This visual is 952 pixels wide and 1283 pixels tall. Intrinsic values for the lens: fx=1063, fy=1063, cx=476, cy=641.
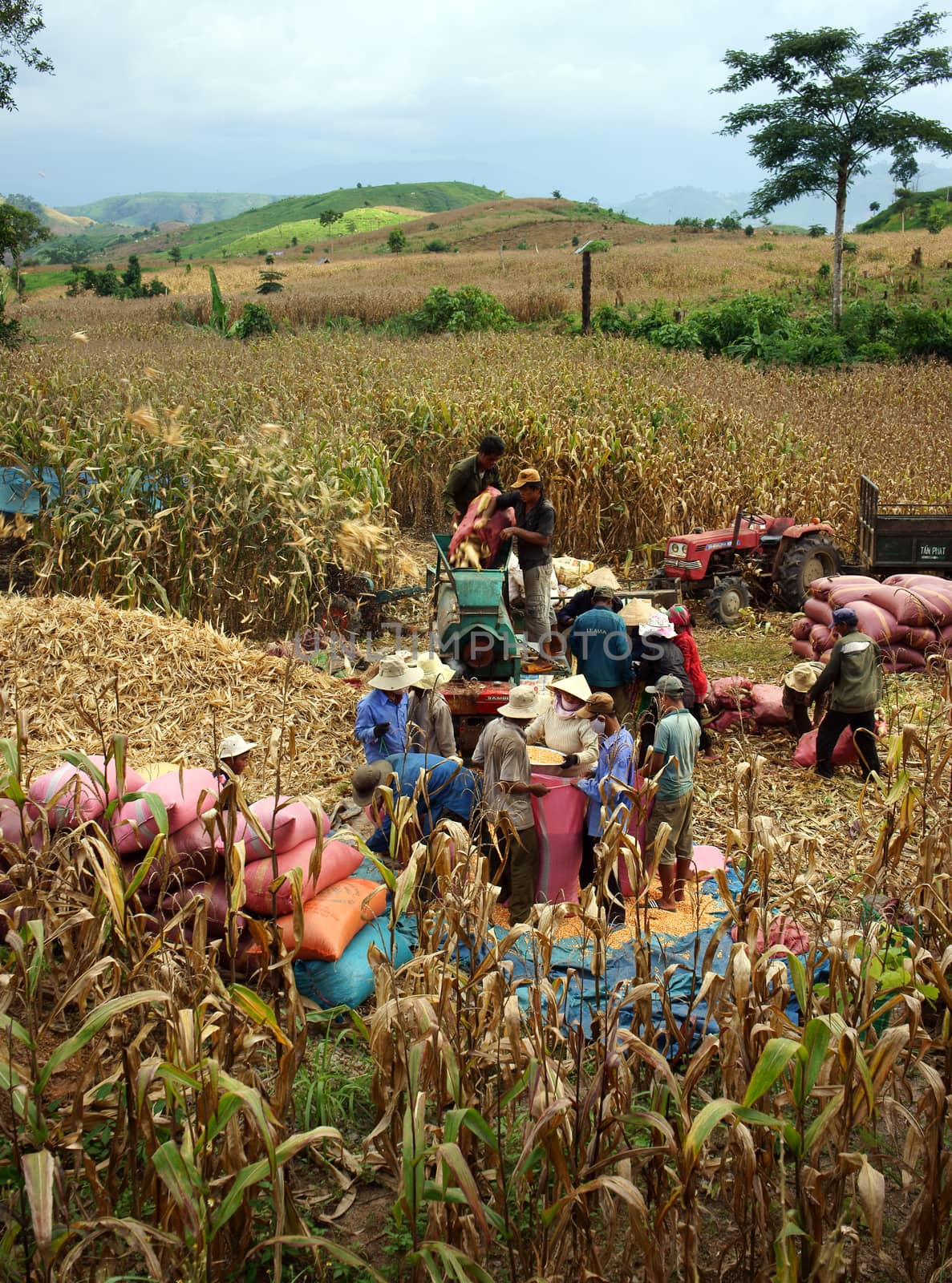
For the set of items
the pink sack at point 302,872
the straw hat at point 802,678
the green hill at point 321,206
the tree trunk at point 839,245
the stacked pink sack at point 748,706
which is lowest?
the stacked pink sack at point 748,706

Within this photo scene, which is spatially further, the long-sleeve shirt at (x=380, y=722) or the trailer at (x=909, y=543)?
the trailer at (x=909, y=543)

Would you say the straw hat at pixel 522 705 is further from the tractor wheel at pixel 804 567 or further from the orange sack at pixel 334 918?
the tractor wheel at pixel 804 567

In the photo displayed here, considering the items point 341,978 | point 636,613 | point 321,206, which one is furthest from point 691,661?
point 321,206

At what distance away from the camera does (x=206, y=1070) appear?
315 cm

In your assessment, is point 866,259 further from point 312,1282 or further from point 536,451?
point 312,1282

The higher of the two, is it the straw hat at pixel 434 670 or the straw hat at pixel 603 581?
the straw hat at pixel 603 581

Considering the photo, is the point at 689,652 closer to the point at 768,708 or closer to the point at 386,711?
the point at 768,708

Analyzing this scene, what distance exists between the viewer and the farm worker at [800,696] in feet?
26.1

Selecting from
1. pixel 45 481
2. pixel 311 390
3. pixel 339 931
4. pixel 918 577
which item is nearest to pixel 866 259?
pixel 311 390

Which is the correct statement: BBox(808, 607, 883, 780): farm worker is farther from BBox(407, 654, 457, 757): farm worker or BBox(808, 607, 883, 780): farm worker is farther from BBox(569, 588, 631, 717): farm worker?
BBox(407, 654, 457, 757): farm worker

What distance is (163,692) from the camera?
7.18 meters

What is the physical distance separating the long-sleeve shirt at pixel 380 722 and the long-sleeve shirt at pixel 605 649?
1.61 m

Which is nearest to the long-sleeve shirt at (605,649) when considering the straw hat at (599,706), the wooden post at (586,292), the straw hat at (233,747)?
the straw hat at (599,706)

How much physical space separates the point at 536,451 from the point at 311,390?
12.3 feet
